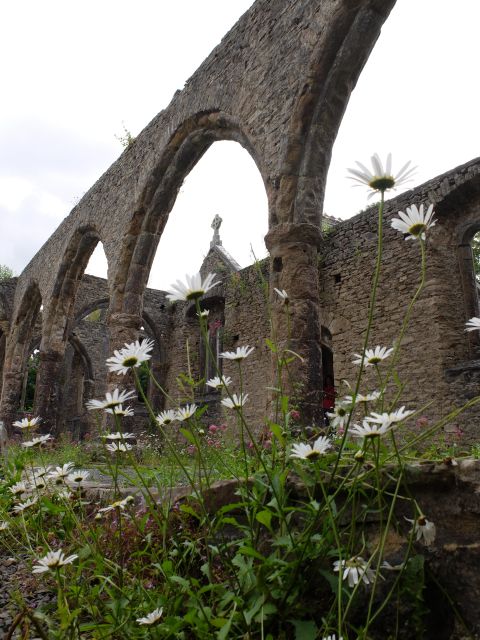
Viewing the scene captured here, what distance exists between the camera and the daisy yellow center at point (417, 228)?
4.64ft

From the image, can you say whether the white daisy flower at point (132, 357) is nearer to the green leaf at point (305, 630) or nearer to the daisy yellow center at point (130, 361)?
the daisy yellow center at point (130, 361)

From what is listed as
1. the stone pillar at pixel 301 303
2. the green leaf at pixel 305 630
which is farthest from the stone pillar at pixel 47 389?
the green leaf at pixel 305 630

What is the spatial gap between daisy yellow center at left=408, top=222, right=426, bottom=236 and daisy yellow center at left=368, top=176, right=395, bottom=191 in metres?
0.13

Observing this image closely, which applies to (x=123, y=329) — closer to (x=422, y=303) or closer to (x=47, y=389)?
(x=47, y=389)

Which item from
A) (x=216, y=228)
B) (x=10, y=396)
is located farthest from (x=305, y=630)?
(x=216, y=228)

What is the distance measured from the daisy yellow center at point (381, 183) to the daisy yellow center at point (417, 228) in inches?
5.3

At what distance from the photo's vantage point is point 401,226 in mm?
1450

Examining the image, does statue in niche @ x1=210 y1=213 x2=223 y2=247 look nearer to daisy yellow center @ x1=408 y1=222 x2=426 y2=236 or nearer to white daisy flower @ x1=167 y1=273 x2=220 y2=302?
white daisy flower @ x1=167 y1=273 x2=220 y2=302

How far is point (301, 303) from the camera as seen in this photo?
4629 millimetres

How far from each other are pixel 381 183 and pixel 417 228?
17 cm

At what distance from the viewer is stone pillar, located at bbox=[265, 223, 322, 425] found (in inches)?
174

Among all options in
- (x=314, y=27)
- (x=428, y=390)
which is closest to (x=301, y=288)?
(x=314, y=27)

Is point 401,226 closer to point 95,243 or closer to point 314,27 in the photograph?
point 314,27

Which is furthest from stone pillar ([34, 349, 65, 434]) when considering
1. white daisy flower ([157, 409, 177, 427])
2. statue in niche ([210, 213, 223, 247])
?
white daisy flower ([157, 409, 177, 427])
